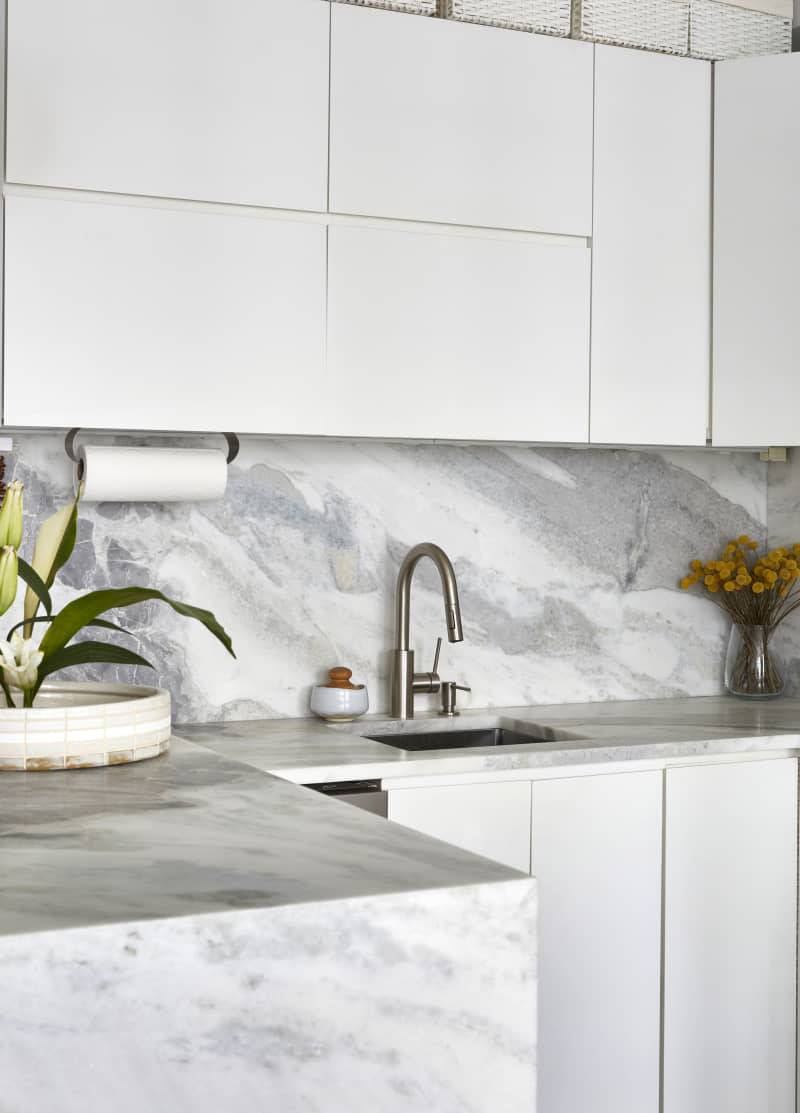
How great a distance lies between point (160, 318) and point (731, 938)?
1704 mm

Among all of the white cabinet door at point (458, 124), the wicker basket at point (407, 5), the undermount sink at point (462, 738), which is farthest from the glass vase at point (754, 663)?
the wicker basket at point (407, 5)

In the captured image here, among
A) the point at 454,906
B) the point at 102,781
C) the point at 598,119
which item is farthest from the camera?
the point at 598,119

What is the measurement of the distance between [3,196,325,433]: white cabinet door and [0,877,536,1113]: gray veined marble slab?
160cm

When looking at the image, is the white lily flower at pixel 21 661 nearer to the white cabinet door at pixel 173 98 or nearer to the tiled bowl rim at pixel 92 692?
the tiled bowl rim at pixel 92 692

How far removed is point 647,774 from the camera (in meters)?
2.64

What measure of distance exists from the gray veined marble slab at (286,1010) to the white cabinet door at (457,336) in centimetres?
168

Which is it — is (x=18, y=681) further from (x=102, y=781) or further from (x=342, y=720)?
(x=342, y=720)

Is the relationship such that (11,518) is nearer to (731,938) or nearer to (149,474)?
(149,474)

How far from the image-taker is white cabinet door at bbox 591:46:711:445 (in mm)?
2834

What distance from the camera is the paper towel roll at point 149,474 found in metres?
2.51

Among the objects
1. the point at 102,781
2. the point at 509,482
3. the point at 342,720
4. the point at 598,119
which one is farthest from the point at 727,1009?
the point at 598,119

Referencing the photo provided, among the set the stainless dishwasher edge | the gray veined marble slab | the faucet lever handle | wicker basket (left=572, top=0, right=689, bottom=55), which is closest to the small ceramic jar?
the faucet lever handle

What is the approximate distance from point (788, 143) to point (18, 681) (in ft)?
7.16

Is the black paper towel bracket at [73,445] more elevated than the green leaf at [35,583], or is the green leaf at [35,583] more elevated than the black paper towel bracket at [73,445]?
the black paper towel bracket at [73,445]
